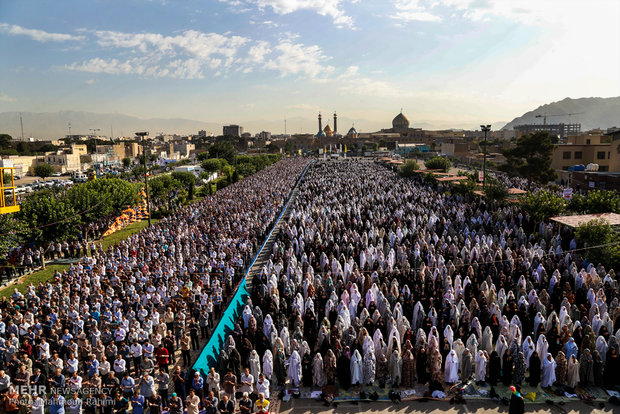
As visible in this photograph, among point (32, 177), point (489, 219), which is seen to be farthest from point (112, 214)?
point (32, 177)

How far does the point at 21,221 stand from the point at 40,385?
8959 mm

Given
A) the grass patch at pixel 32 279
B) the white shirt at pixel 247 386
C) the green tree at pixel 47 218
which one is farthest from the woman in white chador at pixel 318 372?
the green tree at pixel 47 218

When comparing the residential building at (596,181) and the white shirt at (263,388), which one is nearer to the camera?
the white shirt at (263,388)

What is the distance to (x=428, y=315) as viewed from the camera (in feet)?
29.9

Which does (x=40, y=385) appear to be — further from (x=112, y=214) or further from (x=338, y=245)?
(x=112, y=214)

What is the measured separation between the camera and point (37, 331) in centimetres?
855

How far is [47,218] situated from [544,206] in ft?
61.5

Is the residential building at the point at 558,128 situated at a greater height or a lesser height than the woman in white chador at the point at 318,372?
greater

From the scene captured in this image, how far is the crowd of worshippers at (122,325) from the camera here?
6551mm

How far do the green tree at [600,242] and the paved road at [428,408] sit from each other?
594cm

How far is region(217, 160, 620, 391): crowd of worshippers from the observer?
7.43 m

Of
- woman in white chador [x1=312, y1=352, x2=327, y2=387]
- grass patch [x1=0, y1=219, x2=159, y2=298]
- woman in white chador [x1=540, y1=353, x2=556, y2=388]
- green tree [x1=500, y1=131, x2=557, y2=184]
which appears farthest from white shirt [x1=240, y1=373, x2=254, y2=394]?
green tree [x1=500, y1=131, x2=557, y2=184]

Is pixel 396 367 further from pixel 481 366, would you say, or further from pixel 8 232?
pixel 8 232

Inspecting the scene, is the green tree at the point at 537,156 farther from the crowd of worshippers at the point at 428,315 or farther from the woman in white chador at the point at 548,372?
the woman in white chador at the point at 548,372
